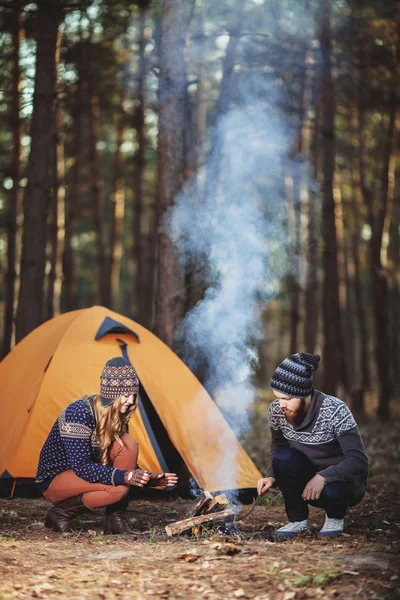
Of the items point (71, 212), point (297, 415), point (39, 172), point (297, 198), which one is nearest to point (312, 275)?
point (297, 198)

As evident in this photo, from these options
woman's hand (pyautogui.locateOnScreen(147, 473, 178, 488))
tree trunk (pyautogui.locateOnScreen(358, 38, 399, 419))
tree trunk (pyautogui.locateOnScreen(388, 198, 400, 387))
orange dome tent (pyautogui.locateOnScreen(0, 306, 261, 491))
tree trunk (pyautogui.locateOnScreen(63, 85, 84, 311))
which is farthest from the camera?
tree trunk (pyautogui.locateOnScreen(388, 198, 400, 387))

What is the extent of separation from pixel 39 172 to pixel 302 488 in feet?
19.5

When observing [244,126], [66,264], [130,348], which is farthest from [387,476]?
[66,264]

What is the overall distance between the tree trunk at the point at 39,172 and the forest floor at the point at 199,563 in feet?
13.8

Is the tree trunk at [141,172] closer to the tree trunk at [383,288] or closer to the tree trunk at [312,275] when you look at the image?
the tree trunk at [312,275]

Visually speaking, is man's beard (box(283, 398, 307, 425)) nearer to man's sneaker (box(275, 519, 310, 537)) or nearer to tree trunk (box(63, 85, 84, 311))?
man's sneaker (box(275, 519, 310, 537))

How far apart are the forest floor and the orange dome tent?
947 millimetres

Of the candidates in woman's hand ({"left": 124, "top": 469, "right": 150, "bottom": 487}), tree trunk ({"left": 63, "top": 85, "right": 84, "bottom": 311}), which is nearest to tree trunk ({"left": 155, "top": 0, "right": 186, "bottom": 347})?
woman's hand ({"left": 124, "top": 469, "right": 150, "bottom": 487})

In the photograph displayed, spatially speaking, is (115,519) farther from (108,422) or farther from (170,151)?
(170,151)

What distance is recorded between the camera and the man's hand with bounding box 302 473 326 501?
4758 mm

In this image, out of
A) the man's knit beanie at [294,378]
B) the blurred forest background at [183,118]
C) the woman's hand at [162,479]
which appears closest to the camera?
the woman's hand at [162,479]

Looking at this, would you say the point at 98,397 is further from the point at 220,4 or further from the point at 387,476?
the point at 220,4

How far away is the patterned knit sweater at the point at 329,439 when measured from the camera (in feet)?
15.9

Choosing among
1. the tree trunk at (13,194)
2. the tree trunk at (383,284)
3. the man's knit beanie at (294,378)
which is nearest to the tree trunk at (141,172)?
the tree trunk at (13,194)
